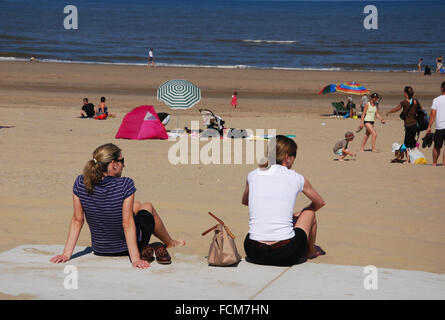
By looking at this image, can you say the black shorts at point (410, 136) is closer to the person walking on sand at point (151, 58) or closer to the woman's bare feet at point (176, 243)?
the woman's bare feet at point (176, 243)

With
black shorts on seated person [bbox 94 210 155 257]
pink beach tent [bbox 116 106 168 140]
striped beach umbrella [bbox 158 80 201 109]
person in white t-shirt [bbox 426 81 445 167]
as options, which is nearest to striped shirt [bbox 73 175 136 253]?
black shorts on seated person [bbox 94 210 155 257]

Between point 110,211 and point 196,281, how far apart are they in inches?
38.0

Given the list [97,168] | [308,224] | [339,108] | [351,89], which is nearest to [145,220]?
[97,168]

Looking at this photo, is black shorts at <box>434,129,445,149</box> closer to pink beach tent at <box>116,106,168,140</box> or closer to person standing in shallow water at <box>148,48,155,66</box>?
pink beach tent at <box>116,106,168,140</box>

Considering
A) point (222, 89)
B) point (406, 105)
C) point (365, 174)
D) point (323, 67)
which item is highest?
point (323, 67)

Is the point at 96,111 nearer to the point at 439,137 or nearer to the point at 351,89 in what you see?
the point at 351,89

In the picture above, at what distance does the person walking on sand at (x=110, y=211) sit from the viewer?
5430 millimetres

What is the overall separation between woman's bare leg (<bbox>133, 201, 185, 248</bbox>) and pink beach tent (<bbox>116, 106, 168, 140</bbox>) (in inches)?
302

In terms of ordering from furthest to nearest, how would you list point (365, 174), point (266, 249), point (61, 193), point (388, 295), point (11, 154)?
point (11, 154) → point (365, 174) → point (61, 193) → point (266, 249) → point (388, 295)

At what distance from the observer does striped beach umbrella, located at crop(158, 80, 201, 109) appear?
15430 millimetres
